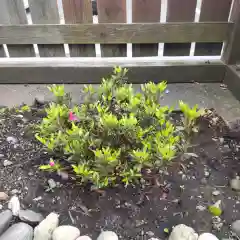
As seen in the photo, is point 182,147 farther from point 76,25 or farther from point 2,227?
point 76,25

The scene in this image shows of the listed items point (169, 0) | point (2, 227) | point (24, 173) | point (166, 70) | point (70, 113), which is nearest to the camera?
point (2, 227)

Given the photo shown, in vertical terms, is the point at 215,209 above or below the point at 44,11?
below

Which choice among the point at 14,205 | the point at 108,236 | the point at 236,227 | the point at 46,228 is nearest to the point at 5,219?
the point at 14,205

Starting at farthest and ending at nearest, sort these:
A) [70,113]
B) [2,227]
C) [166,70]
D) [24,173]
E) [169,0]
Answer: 1. [166,70]
2. [169,0]
3. [24,173]
4. [70,113]
5. [2,227]

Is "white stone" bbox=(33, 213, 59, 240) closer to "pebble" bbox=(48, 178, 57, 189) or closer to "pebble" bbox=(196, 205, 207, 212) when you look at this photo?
"pebble" bbox=(48, 178, 57, 189)

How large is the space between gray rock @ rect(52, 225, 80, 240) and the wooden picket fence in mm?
1471

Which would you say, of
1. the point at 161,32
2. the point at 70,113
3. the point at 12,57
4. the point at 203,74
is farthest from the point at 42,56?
the point at 203,74

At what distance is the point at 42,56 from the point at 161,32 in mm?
1051

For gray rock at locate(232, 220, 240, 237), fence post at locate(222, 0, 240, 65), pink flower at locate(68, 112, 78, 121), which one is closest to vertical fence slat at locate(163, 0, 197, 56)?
fence post at locate(222, 0, 240, 65)

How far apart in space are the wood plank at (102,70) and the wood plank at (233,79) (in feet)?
0.19

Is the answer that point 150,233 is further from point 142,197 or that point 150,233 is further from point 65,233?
point 65,233

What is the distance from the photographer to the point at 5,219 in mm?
1420

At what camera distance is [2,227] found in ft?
4.58

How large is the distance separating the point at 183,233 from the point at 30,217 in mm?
733
